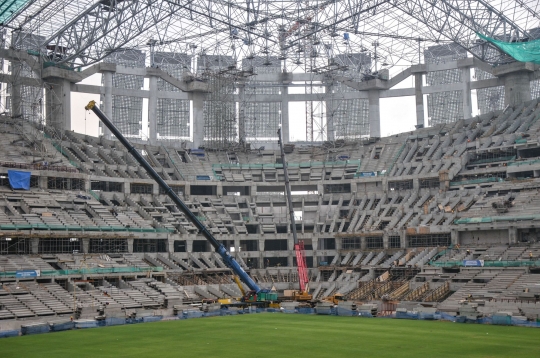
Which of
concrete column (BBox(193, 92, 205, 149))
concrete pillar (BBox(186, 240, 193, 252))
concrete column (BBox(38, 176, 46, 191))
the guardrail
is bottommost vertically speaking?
the guardrail

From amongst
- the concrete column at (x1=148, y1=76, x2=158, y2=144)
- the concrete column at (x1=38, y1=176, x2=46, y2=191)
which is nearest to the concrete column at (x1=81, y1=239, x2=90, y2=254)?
the concrete column at (x1=38, y1=176, x2=46, y2=191)

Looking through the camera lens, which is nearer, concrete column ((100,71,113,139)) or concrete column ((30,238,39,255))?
concrete column ((30,238,39,255))

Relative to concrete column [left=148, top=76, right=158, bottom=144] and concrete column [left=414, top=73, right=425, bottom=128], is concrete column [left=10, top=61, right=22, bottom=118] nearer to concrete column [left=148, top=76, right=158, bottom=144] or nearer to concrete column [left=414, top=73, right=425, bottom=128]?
concrete column [left=148, top=76, right=158, bottom=144]

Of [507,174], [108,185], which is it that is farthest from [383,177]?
[108,185]

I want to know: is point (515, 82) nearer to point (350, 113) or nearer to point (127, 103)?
point (350, 113)

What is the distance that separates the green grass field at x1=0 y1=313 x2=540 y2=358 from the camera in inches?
1512

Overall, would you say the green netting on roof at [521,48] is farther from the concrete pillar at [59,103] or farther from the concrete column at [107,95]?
the concrete pillar at [59,103]

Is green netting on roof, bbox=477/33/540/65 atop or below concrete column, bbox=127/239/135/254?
atop

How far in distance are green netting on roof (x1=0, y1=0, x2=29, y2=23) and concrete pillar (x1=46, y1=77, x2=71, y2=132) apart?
13.5 metres

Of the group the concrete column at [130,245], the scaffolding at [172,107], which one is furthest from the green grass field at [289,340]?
the scaffolding at [172,107]

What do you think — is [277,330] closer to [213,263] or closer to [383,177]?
[213,263]

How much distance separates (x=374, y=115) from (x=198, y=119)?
32.6 m

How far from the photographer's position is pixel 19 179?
273 feet

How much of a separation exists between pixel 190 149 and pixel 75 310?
5397 cm
